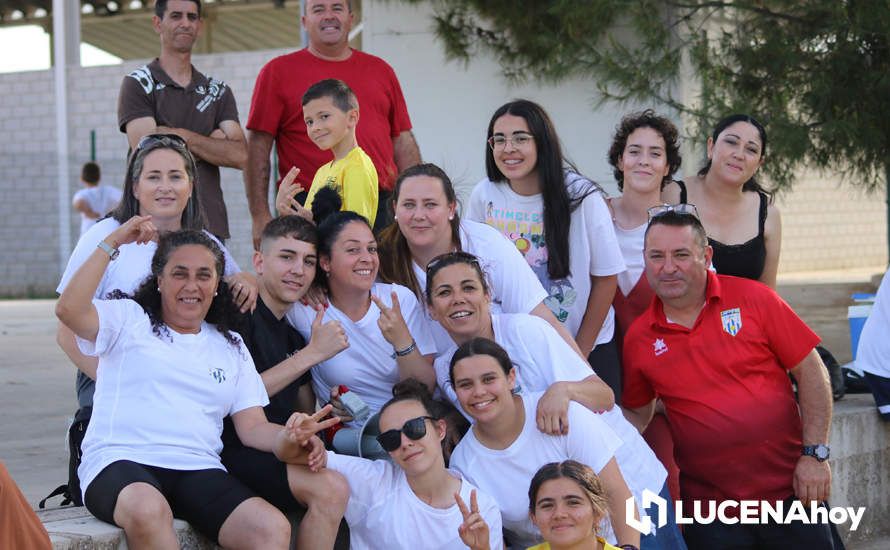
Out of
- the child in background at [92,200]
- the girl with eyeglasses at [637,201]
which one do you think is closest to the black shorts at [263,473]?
the girl with eyeglasses at [637,201]

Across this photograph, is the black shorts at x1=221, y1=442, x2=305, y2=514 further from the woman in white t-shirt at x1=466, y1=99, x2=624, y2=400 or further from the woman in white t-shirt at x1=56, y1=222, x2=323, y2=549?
the woman in white t-shirt at x1=466, y1=99, x2=624, y2=400

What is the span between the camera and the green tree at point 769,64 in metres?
8.12

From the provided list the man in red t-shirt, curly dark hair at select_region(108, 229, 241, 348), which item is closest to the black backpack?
curly dark hair at select_region(108, 229, 241, 348)

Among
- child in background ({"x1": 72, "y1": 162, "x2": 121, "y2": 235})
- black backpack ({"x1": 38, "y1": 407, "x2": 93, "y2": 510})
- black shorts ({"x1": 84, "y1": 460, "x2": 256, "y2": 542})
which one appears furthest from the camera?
child in background ({"x1": 72, "y1": 162, "x2": 121, "y2": 235})

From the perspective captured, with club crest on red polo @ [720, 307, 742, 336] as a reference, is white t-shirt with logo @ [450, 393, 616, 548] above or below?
below

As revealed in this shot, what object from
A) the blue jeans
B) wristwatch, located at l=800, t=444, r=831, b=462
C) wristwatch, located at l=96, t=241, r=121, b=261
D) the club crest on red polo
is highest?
wristwatch, located at l=96, t=241, r=121, b=261

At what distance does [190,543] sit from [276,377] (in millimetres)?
651

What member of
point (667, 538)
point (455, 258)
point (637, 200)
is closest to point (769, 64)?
point (637, 200)

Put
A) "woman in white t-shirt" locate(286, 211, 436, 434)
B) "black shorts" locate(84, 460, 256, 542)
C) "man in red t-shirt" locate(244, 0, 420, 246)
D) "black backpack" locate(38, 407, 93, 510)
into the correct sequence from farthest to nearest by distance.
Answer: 1. "man in red t-shirt" locate(244, 0, 420, 246)
2. "woman in white t-shirt" locate(286, 211, 436, 434)
3. "black backpack" locate(38, 407, 93, 510)
4. "black shorts" locate(84, 460, 256, 542)

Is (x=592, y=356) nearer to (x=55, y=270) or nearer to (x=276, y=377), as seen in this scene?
(x=276, y=377)

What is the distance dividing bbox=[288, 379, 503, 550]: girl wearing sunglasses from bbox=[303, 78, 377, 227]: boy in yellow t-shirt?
1.15m

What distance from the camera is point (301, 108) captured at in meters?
5.39

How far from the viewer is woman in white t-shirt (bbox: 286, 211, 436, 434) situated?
14.1ft

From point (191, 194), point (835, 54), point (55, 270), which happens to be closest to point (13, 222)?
point (55, 270)
